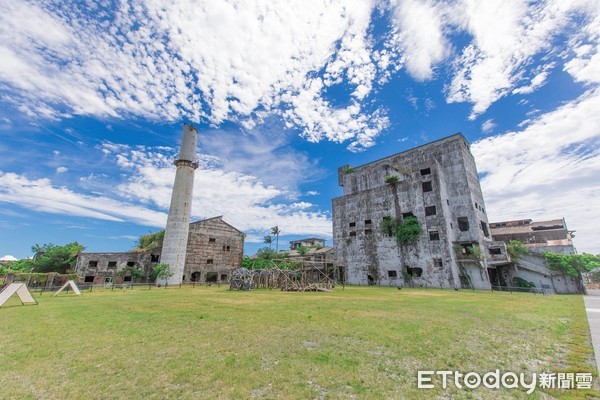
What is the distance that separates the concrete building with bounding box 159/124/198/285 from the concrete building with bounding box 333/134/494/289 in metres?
24.7

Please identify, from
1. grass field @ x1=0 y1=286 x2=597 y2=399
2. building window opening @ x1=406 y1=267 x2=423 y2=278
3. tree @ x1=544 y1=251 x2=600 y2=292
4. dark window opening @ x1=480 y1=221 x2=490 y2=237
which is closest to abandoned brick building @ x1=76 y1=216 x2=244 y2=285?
building window opening @ x1=406 y1=267 x2=423 y2=278

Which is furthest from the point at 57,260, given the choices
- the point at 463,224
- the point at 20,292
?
the point at 463,224

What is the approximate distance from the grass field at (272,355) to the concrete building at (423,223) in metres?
24.4

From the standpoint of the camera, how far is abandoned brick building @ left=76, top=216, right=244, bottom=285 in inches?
1547

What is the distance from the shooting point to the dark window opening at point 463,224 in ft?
112

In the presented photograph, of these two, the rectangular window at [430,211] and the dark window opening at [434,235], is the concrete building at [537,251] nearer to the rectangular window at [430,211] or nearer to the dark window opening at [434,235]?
the dark window opening at [434,235]

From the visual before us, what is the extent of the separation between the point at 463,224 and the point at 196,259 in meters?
41.4

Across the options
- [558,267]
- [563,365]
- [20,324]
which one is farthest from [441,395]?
[558,267]

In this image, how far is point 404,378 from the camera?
4.71m

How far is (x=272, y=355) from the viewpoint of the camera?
5.89 m

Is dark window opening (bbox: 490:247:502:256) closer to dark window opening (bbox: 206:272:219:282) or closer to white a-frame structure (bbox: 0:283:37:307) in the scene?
dark window opening (bbox: 206:272:219:282)

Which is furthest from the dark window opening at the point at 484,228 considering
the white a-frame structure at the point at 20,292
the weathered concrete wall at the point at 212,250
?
the white a-frame structure at the point at 20,292

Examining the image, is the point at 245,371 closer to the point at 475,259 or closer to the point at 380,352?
the point at 380,352

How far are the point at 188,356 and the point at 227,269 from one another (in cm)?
4238
